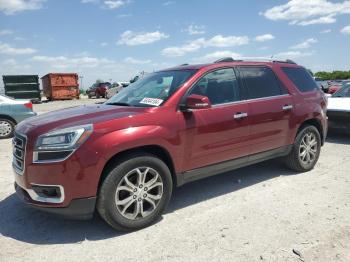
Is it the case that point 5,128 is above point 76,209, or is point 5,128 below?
above

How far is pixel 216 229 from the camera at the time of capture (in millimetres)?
3736

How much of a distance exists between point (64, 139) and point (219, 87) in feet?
6.94

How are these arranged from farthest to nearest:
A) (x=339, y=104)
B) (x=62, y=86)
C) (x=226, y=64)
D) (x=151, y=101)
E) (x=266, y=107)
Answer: (x=62, y=86), (x=339, y=104), (x=266, y=107), (x=226, y=64), (x=151, y=101)

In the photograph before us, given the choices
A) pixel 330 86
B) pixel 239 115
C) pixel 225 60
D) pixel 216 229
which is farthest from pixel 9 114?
pixel 330 86

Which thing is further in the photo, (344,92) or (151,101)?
(344,92)

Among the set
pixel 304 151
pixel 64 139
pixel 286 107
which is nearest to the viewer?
pixel 64 139

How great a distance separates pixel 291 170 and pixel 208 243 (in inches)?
116

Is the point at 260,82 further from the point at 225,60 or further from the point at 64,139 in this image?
the point at 64,139

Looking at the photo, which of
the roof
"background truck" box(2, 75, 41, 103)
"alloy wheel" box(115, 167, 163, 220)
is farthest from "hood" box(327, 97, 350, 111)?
"background truck" box(2, 75, 41, 103)

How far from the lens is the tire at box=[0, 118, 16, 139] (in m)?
10.1

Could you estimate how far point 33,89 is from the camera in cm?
2878

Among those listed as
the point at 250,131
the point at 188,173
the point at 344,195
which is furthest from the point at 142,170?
the point at 344,195

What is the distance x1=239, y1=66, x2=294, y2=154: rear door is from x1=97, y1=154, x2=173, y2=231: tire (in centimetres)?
158

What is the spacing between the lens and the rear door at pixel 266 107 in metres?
4.84
